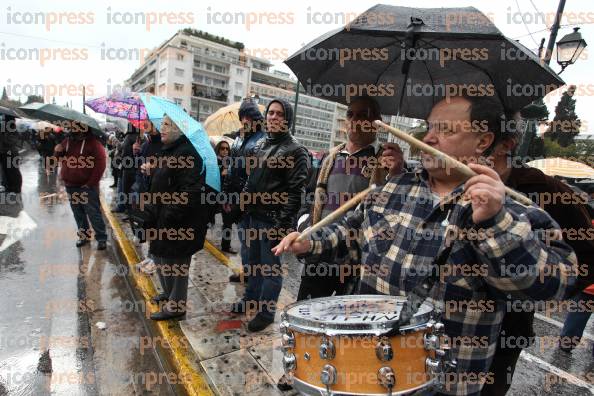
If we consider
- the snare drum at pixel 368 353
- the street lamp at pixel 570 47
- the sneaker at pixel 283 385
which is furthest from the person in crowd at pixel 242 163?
the street lamp at pixel 570 47

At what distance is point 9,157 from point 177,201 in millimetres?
8621

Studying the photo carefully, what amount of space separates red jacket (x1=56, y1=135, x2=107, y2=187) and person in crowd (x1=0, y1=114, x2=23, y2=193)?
475 centimetres

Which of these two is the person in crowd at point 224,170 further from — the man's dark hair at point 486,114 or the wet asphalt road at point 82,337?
the man's dark hair at point 486,114

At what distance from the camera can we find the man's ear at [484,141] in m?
1.57

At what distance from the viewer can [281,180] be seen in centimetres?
343

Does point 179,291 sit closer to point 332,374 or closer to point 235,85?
point 332,374

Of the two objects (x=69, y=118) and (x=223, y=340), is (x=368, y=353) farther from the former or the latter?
(x=69, y=118)

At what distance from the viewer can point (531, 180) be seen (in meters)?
2.01

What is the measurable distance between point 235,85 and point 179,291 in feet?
271

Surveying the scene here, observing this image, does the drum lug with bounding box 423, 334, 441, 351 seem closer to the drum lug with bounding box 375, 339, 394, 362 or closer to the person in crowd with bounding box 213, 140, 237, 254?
the drum lug with bounding box 375, 339, 394, 362

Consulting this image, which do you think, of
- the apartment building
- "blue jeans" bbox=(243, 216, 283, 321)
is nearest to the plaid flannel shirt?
"blue jeans" bbox=(243, 216, 283, 321)

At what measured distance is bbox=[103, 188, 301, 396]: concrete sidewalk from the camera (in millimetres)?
2684

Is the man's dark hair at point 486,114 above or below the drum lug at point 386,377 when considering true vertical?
above

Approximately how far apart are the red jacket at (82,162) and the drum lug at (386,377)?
5842 mm
